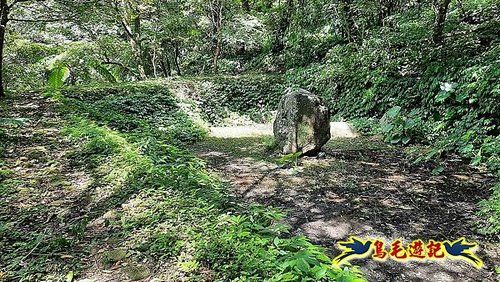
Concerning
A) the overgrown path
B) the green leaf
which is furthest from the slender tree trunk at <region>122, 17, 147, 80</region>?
the green leaf

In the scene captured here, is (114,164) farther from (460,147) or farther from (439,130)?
(439,130)

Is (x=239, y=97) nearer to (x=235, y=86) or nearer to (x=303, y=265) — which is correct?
(x=235, y=86)

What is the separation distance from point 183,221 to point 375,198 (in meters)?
2.74

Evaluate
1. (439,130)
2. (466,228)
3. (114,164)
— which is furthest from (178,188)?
(439,130)

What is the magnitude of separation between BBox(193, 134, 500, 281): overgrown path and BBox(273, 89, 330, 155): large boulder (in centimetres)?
31

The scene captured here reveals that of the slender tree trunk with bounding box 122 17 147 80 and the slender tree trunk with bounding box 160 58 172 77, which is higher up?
the slender tree trunk with bounding box 122 17 147 80

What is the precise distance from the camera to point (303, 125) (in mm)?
6168

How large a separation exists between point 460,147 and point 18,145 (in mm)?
6348

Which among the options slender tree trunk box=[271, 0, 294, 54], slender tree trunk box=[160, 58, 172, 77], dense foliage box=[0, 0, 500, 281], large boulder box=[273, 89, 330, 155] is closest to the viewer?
dense foliage box=[0, 0, 500, 281]

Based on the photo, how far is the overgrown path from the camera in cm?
300

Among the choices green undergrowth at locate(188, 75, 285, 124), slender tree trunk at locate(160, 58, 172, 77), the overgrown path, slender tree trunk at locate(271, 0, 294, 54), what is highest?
slender tree trunk at locate(271, 0, 294, 54)

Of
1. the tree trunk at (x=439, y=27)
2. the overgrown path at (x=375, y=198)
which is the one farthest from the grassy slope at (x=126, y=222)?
the tree trunk at (x=439, y=27)

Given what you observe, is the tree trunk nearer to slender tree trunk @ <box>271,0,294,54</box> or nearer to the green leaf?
slender tree trunk @ <box>271,0,294,54</box>

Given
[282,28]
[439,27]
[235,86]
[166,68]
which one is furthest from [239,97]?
[439,27]
